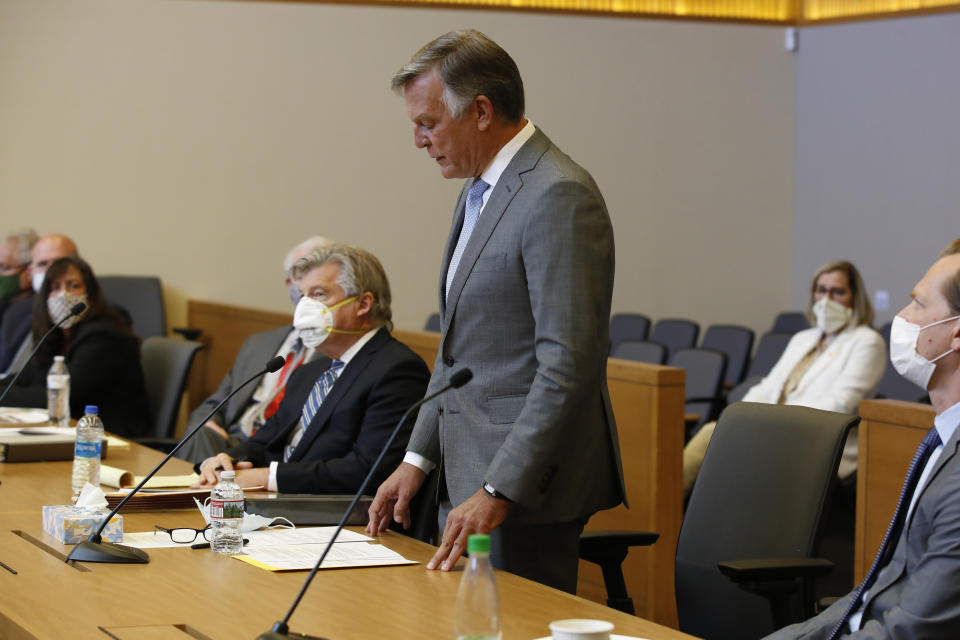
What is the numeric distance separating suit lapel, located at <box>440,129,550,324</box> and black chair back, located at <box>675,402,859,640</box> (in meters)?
0.78

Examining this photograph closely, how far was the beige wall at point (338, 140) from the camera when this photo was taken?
7.80 metres

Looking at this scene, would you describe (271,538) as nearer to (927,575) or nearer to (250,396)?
(927,575)

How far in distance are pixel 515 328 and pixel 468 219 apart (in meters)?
0.31

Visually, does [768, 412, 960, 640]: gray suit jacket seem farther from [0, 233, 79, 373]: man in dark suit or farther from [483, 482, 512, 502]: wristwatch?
[0, 233, 79, 373]: man in dark suit

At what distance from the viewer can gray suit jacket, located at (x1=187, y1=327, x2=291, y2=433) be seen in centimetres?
444

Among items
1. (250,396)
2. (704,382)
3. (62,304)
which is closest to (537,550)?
(250,396)

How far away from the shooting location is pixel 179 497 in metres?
2.81

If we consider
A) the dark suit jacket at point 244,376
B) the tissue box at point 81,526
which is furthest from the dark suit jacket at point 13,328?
the tissue box at point 81,526

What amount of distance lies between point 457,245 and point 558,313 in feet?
1.27

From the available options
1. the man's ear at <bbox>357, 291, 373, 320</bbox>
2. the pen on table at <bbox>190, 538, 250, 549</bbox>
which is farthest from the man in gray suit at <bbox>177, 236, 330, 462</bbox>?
the pen on table at <bbox>190, 538, 250, 549</bbox>

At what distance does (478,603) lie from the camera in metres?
Answer: 1.63

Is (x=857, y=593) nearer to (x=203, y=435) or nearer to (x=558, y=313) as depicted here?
(x=558, y=313)

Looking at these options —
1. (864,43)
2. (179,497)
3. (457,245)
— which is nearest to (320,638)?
(457,245)

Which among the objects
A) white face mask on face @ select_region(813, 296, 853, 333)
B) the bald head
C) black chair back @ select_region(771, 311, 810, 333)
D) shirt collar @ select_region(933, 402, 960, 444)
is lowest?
black chair back @ select_region(771, 311, 810, 333)
